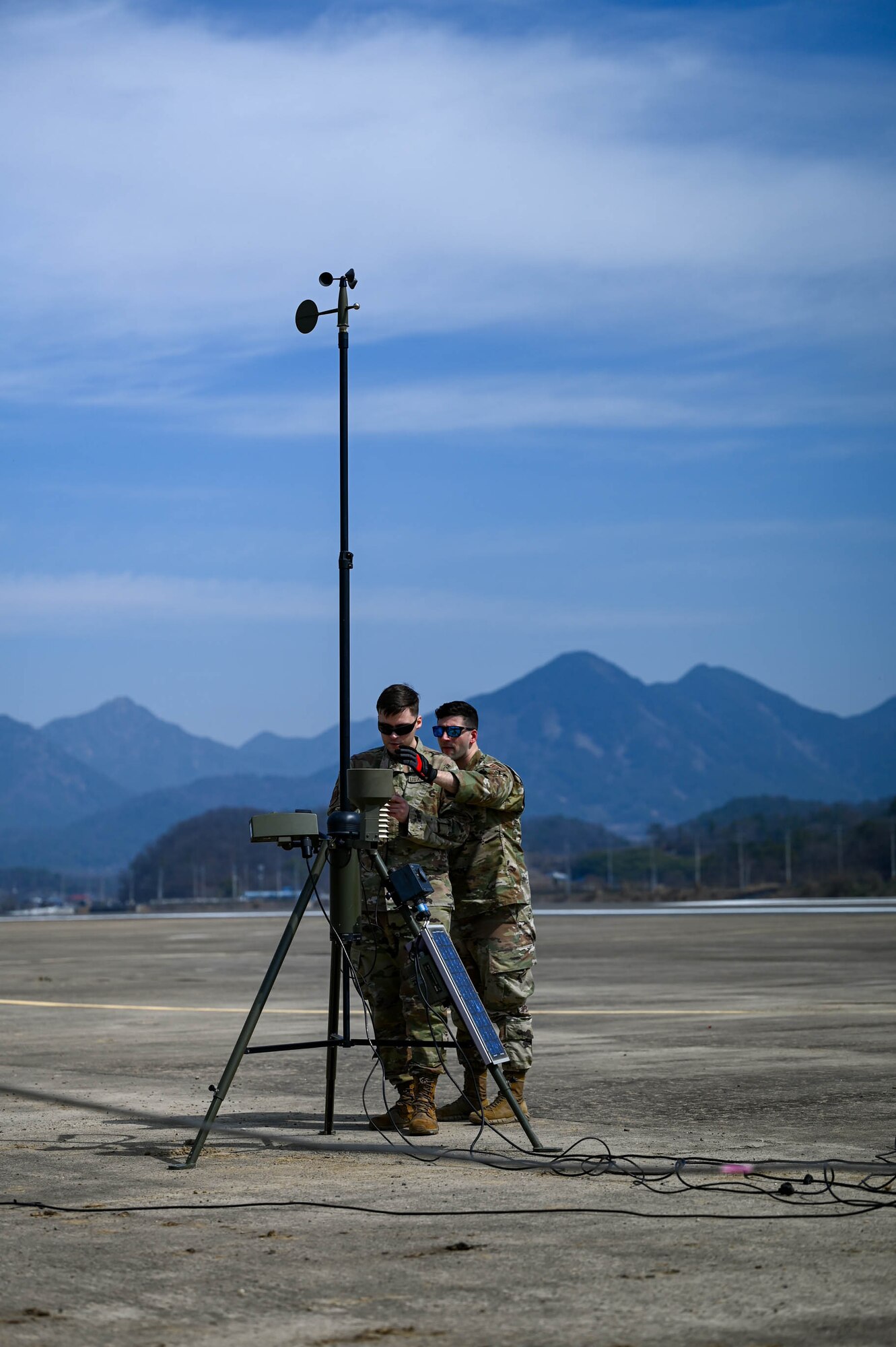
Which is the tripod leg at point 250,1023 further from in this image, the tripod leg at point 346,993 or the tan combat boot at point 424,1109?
the tan combat boot at point 424,1109

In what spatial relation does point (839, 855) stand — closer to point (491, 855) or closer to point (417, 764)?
point (491, 855)

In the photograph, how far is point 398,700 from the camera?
912 centimetres

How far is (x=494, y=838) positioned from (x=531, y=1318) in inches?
182

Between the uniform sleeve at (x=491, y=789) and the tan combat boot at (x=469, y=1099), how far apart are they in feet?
4.72

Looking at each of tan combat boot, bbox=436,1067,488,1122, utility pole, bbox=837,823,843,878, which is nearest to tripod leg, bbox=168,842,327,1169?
tan combat boot, bbox=436,1067,488,1122

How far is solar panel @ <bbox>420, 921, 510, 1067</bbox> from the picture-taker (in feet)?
26.2

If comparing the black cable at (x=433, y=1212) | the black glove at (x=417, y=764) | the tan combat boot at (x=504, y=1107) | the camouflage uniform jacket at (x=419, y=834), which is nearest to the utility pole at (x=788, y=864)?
the tan combat boot at (x=504, y=1107)

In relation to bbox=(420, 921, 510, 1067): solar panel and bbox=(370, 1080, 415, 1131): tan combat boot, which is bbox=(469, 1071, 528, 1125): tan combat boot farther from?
bbox=(420, 921, 510, 1067): solar panel

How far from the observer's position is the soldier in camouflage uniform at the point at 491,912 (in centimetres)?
917

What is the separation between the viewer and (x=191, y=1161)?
7.76 metres

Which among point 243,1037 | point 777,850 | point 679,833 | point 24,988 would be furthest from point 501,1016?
point 679,833

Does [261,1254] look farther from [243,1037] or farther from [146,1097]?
[146,1097]

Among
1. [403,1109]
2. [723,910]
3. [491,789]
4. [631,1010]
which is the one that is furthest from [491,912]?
[723,910]

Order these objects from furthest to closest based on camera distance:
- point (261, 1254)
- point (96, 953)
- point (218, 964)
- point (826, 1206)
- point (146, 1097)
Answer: point (96, 953) < point (218, 964) < point (146, 1097) < point (826, 1206) < point (261, 1254)
